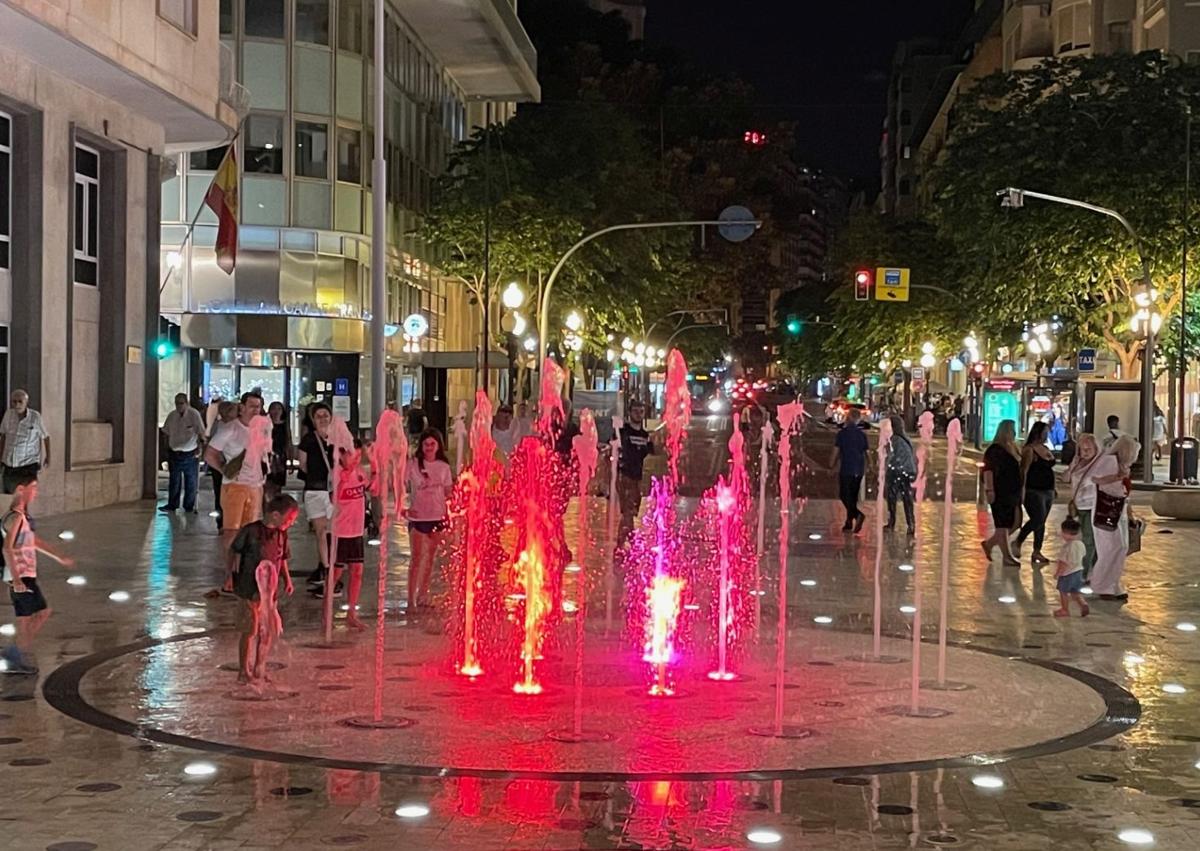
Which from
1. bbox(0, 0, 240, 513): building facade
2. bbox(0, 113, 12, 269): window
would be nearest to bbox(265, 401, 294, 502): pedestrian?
bbox(0, 0, 240, 513): building facade

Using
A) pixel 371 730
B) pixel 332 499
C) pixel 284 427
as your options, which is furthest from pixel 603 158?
pixel 371 730

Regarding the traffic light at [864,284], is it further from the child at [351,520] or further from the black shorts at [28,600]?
the black shorts at [28,600]

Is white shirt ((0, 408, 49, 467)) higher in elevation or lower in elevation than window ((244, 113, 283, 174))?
lower

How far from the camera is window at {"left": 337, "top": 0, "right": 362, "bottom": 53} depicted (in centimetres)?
4272

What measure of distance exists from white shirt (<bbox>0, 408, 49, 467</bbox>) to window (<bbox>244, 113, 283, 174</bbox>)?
22.6m

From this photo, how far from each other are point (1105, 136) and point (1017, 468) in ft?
76.6

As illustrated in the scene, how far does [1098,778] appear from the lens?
847 centimetres

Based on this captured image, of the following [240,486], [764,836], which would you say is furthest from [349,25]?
[764,836]

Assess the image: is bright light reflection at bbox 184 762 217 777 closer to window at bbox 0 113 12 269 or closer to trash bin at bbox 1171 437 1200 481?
window at bbox 0 113 12 269

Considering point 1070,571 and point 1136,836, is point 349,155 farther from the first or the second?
point 1136,836

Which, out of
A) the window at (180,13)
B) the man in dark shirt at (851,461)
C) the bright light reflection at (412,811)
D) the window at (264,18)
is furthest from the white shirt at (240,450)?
the window at (264,18)

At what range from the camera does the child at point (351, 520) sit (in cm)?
1363

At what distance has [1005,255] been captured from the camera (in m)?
41.2

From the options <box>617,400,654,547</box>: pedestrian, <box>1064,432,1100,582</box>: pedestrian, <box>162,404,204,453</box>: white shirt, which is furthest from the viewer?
<box>162,404,204,453</box>: white shirt
